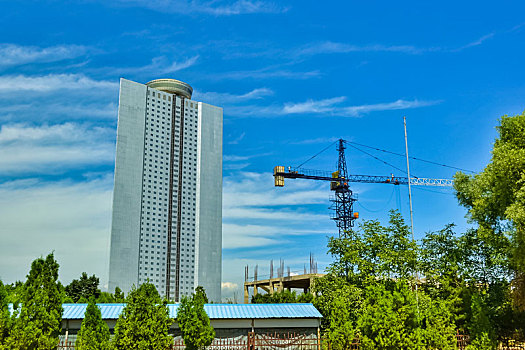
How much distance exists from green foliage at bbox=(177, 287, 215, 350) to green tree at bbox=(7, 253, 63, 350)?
260 inches

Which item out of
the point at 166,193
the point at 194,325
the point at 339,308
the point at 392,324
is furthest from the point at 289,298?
the point at 166,193

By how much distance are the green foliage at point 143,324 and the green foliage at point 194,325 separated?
2.05 meters

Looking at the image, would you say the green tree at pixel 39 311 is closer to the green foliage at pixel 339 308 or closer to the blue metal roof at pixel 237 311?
the blue metal roof at pixel 237 311

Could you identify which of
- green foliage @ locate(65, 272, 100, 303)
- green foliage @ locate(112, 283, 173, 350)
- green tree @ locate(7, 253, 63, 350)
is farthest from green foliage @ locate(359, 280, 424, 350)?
green foliage @ locate(65, 272, 100, 303)

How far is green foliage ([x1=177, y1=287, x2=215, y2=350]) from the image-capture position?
90.6ft

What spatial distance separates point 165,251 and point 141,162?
16360 mm

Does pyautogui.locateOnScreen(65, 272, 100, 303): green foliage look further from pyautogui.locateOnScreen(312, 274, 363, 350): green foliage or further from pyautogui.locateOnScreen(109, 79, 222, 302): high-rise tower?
pyautogui.locateOnScreen(312, 274, 363, 350): green foliage

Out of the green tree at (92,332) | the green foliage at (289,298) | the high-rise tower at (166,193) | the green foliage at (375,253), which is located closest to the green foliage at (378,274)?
the green foliage at (375,253)

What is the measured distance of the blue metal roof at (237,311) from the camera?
29.7m

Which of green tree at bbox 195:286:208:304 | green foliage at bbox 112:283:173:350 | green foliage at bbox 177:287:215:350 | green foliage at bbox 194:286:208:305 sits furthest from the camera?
green tree at bbox 195:286:208:304

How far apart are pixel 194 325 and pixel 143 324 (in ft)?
11.7

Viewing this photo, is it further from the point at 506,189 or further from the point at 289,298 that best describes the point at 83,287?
the point at 506,189

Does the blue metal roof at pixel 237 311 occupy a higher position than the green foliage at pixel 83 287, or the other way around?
the green foliage at pixel 83 287

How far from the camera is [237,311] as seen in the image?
3083cm
